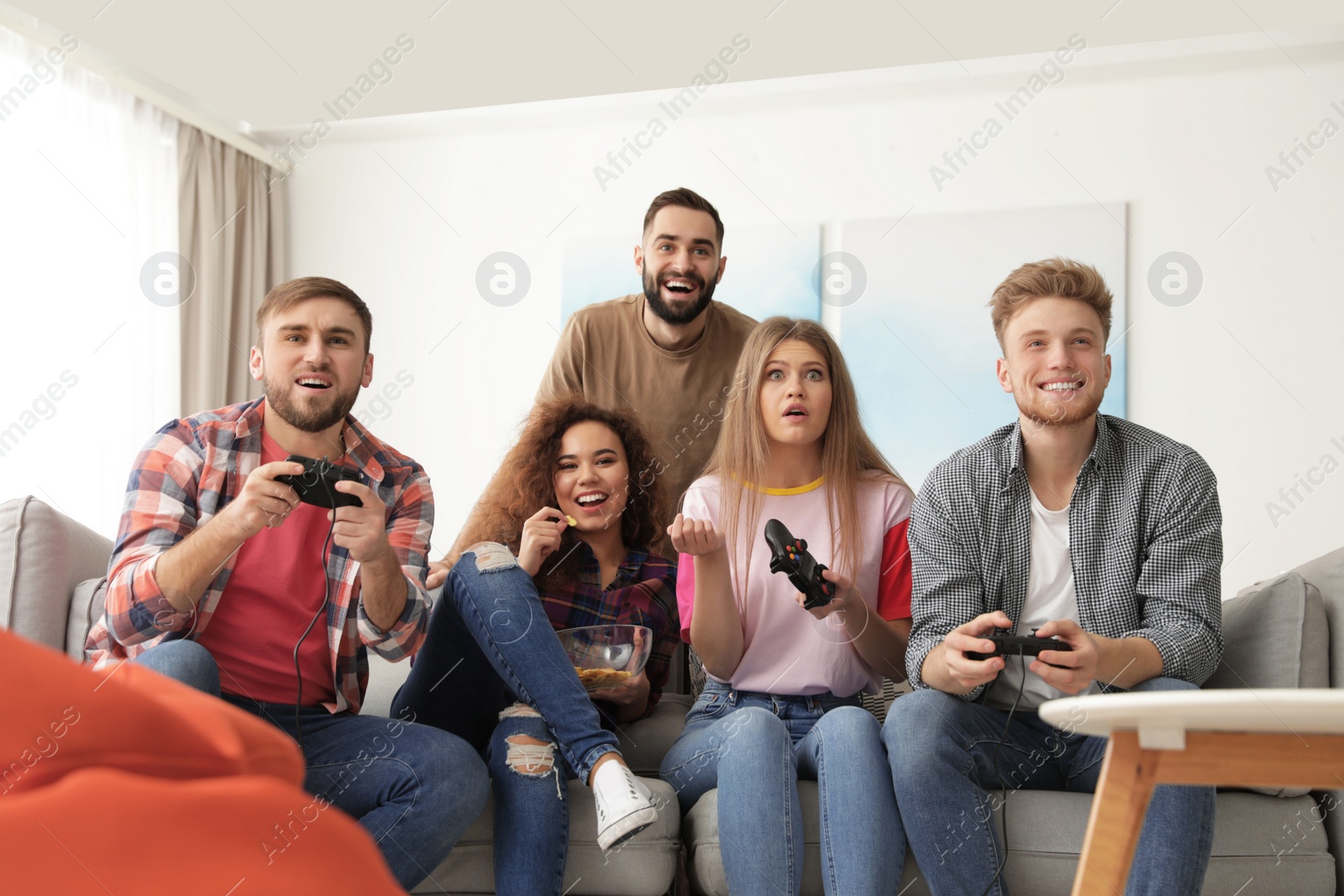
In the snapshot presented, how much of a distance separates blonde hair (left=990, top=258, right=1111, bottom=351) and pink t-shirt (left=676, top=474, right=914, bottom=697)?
1.48 feet

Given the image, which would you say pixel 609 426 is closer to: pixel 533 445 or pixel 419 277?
pixel 533 445

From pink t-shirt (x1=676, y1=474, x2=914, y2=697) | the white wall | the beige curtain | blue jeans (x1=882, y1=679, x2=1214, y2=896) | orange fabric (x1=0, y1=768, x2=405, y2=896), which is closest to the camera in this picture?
orange fabric (x1=0, y1=768, x2=405, y2=896)

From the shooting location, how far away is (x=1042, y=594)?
184 centimetres

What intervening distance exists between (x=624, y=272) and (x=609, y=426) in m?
1.81

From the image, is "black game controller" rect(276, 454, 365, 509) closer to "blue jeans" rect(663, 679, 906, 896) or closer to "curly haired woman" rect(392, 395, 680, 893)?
"curly haired woman" rect(392, 395, 680, 893)

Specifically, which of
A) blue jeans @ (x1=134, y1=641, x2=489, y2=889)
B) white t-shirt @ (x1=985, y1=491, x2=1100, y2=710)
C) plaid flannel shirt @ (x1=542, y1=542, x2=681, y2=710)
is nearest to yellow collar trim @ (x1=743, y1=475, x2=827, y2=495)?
plaid flannel shirt @ (x1=542, y1=542, x2=681, y2=710)

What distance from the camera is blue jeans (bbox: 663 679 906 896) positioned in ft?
5.10

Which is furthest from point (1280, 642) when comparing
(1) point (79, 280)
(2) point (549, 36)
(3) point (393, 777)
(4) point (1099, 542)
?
(1) point (79, 280)

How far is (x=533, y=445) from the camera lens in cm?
234

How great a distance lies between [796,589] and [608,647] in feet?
1.19

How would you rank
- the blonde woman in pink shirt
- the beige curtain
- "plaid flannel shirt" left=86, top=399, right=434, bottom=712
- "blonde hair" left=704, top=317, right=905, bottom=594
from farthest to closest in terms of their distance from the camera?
the beige curtain < "blonde hair" left=704, top=317, right=905, bottom=594 < "plaid flannel shirt" left=86, top=399, right=434, bottom=712 < the blonde woman in pink shirt

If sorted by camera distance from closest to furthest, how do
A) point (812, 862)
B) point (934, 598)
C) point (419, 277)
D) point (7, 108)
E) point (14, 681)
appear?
point (14, 681) < point (812, 862) < point (934, 598) < point (7, 108) < point (419, 277)

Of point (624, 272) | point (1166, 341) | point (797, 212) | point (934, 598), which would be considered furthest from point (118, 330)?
point (1166, 341)

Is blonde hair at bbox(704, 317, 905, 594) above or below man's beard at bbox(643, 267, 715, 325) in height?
below
